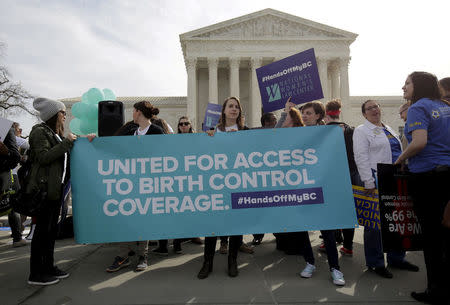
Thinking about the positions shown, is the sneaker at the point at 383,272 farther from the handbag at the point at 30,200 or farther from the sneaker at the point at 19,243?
the sneaker at the point at 19,243

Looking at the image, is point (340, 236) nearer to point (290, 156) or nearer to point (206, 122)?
point (290, 156)

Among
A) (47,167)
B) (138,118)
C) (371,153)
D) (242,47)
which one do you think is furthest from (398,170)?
(242,47)

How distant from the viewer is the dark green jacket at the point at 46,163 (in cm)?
284

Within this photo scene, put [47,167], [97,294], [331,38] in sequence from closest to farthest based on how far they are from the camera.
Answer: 1. [97,294]
2. [47,167]
3. [331,38]

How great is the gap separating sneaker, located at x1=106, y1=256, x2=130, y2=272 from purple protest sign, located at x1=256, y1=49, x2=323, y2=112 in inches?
115

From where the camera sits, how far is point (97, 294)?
2633 mm

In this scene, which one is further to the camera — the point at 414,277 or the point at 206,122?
the point at 206,122

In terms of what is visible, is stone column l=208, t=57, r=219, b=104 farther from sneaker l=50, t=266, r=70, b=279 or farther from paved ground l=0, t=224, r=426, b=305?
sneaker l=50, t=266, r=70, b=279

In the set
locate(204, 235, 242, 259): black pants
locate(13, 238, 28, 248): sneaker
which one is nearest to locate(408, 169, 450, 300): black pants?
locate(204, 235, 242, 259): black pants

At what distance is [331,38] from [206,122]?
2957 cm

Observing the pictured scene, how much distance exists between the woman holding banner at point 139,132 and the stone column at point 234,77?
29110 mm

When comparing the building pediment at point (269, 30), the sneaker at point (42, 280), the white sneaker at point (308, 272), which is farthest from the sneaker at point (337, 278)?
the building pediment at point (269, 30)

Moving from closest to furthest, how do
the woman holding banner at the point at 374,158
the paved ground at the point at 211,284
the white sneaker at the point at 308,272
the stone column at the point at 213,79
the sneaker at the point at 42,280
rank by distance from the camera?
the paved ground at the point at 211,284 → the sneaker at the point at 42,280 → the white sneaker at the point at 308,272 → the woman holding banner at the point at 374,158 → the stone column at the point at 213,79

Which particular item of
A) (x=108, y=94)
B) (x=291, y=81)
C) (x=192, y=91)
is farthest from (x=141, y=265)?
(x=192, y=91)
